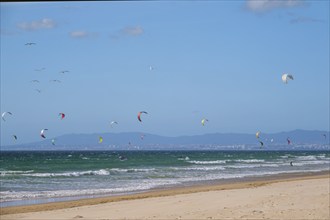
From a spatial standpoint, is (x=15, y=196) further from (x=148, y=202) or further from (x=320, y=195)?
(x=320, y=195)

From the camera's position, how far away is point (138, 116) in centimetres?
1217

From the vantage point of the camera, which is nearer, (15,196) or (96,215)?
(96,215)

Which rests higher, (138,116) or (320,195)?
(138,116)

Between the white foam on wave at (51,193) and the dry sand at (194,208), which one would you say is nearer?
the dry sand at (194,208)

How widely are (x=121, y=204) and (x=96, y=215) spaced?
187 cm

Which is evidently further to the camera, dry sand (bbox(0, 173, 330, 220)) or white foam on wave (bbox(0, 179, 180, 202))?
white foam on wave (bbox(0, 179, 180, 202))

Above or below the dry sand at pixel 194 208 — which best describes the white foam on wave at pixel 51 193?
below

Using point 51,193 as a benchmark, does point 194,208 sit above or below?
above

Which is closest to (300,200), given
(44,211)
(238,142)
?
(44,211)

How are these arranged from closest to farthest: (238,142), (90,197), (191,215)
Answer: (191,215), (90,197), (238,142)

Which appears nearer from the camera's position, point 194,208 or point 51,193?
point 194,208

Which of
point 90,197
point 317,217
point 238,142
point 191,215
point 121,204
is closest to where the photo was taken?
point 317,217

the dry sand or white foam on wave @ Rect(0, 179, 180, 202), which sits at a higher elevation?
the dry sand

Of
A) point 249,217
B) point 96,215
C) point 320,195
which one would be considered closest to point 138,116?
point 96,215
